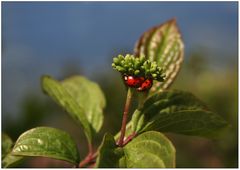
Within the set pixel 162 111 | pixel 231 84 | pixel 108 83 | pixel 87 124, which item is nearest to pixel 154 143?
pixel 162 111

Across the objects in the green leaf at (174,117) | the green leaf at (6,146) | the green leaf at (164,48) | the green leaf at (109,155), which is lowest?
the green leaf at (6,146)

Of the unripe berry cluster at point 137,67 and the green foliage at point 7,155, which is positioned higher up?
the unripe berry cluster at point 137,67

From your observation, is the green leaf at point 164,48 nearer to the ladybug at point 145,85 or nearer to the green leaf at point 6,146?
the ladybug at point 145,85

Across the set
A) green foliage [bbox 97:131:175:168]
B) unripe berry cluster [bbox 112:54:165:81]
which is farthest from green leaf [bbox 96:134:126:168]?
unripe berry cluster [bbox 112:54:165:81]

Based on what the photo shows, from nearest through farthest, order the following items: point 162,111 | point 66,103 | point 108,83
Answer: point 162,111
point 66,103
point 108,83

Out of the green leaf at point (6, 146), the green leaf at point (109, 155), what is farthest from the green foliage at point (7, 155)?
the green leaf at point (109, 155)

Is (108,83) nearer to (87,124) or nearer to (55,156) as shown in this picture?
(87,124)
